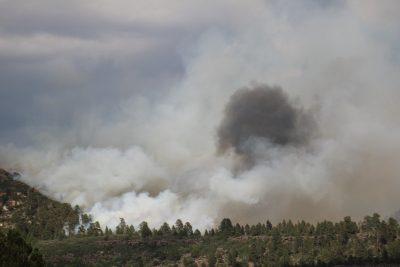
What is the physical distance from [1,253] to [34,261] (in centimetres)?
969

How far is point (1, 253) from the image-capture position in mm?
197625

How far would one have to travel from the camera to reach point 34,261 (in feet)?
653
